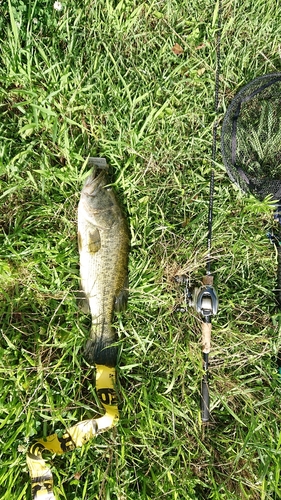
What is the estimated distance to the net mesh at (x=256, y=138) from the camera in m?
3.13

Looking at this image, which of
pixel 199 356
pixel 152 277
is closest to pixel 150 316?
pixel 152 277

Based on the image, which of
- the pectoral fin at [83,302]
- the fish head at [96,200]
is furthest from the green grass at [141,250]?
the fish head at [96,200]

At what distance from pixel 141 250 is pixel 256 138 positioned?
4.76 ft

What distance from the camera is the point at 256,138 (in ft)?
10.5

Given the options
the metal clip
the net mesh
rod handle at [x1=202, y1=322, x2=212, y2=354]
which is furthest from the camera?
the net mesh

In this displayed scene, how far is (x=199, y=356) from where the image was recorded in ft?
9.74

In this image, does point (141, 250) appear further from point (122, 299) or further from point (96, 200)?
point (96, 200)

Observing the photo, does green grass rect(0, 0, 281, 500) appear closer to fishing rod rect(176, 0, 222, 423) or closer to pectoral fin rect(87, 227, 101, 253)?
fishing rod rect(176, 0, 222, 423)

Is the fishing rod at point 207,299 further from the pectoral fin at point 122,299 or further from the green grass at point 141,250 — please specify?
the pectoral fin at point 122,299

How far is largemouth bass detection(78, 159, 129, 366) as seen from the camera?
2709mm

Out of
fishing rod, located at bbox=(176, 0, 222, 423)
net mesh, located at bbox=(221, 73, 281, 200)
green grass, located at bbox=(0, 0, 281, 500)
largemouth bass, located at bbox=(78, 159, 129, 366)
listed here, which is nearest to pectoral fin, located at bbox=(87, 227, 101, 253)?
largemouth bass, located at bbox=(78, 159, 129, 366)

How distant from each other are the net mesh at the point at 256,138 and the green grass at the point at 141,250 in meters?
0.15

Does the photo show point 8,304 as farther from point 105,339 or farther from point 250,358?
point 250,358

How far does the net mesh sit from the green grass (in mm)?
152
